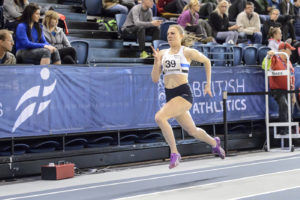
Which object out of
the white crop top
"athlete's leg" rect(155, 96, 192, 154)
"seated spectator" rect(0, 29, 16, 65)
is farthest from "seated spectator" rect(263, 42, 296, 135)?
"seated spectator" rect(0, 29, 16, 65)

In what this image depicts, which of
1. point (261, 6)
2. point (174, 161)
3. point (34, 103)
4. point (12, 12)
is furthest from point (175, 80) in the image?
point (261, 6)

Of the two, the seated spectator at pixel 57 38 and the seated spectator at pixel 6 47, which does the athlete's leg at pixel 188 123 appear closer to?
the seated spectator at pixel 57 38

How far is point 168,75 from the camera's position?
9.85 m

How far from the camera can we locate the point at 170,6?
17.4 m

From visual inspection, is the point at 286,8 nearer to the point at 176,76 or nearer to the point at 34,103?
the point at 176,76

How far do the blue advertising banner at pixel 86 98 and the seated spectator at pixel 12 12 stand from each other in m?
2.15

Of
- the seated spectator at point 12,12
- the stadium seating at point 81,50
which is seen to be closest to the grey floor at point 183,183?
the stadium seating at point 81,50

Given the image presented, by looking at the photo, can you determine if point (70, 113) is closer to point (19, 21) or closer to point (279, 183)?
point (19, 21)

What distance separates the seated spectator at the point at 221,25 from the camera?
53.4 feet

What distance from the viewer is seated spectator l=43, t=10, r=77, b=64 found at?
1155cm

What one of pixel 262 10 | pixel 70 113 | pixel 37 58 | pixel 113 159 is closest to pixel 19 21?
pixel 37 58

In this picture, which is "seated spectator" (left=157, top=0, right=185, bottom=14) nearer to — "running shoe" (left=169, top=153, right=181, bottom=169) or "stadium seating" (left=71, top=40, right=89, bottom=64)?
"stadium seating" (left=71, top=40, right=89, bottom=64)

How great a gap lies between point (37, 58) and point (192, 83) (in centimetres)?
328

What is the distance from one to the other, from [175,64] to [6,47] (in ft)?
9.51
